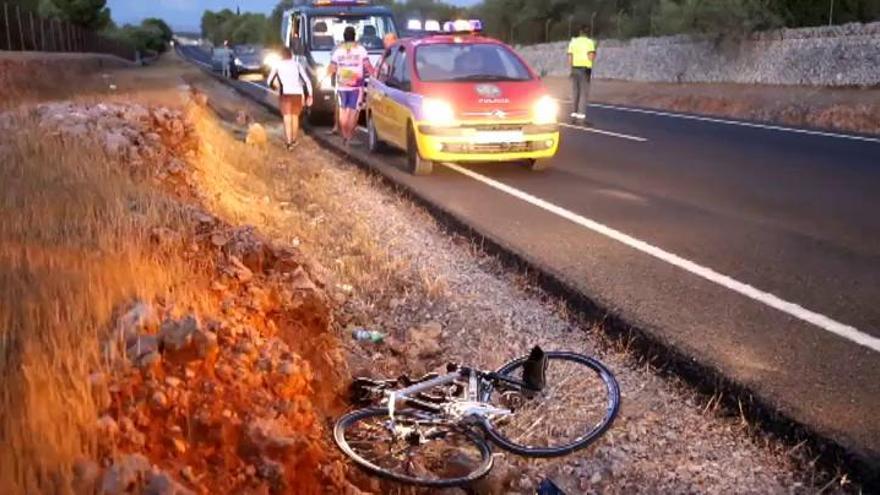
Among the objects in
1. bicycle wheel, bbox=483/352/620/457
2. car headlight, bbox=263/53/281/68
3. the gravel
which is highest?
car headlight, bbox=263/53/281/68

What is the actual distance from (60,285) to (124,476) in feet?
5.01

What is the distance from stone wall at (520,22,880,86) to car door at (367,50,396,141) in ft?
49.7

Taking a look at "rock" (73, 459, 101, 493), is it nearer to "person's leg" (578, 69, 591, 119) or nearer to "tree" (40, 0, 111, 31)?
"person's leg" (578, 69, 591, 119)

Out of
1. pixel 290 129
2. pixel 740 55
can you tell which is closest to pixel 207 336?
pixel 290 129

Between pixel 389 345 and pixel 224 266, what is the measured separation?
109cm

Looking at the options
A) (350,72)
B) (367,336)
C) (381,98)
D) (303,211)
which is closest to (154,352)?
(367,336)

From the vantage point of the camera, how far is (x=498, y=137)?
11570mm

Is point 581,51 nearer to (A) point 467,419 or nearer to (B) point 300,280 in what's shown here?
(B) point 300,280

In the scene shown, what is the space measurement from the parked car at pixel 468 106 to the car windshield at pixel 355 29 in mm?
6606

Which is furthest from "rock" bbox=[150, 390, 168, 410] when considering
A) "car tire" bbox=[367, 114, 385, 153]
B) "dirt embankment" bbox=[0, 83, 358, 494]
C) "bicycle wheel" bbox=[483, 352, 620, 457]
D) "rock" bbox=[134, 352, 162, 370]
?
"car tire" bbox=[367, 114, 385, 153]

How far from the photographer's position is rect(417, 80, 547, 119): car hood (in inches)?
455

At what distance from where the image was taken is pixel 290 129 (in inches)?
601

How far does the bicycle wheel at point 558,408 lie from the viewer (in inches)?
164

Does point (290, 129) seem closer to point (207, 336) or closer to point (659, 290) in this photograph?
point (659, 290)
